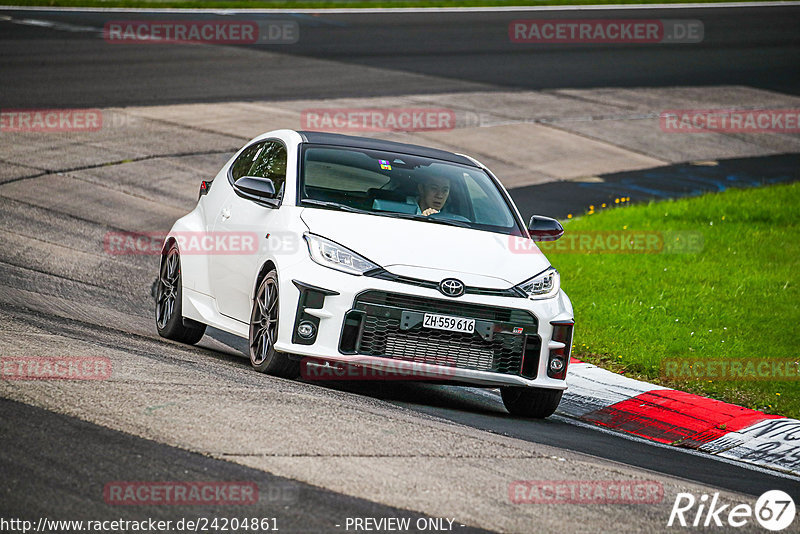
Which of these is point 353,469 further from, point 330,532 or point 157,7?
point 157,7

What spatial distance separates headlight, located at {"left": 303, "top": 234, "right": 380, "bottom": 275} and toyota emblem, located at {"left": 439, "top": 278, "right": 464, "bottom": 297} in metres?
0.43

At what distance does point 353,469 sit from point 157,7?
2702 cm

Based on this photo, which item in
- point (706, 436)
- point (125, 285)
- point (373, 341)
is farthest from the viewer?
point (125, 285)

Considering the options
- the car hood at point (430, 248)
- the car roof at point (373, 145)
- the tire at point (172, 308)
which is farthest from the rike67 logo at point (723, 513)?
the tire at point (172, 308)

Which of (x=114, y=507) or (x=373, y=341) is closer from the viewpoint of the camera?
(x=114, y=507)

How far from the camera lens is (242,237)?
877 cm

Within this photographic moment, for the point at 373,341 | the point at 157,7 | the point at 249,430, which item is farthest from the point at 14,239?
the point at 157,7

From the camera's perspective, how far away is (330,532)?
5.04 meters

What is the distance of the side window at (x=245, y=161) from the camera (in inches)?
380

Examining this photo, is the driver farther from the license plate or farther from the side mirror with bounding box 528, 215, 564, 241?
the license plate

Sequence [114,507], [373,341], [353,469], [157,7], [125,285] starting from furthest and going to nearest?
[157,7]
[125,285]
[373,341]
[353,469]
[114,507]

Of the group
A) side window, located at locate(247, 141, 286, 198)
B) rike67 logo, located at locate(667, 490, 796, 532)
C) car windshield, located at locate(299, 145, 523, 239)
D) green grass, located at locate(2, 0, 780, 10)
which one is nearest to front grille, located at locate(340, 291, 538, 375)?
car windshield, located at locate(299, 145, 523, 239)

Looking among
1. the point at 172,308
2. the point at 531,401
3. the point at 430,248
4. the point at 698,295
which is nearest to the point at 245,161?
the point at 172,308

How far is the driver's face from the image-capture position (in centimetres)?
880
